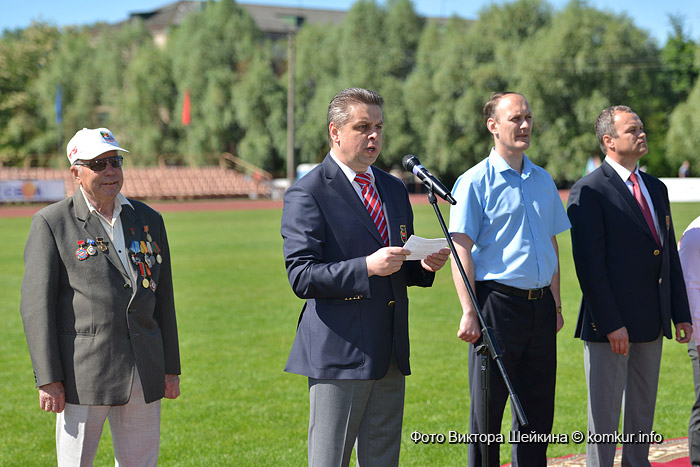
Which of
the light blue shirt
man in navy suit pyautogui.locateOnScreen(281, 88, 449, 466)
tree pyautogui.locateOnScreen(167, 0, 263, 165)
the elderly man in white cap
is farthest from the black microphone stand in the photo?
tree pyautogui.locateOnScreen(167, 0, 263, 165)

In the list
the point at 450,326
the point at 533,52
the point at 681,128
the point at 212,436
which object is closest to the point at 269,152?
the point at 533,52

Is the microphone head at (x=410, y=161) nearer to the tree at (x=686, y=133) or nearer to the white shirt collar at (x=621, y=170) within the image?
the white shirt collar at (x=621, y=170)

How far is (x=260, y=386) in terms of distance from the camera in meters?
7.94

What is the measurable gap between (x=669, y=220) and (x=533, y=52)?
44915mm

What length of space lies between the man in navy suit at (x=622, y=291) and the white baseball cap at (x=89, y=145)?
8.89ft

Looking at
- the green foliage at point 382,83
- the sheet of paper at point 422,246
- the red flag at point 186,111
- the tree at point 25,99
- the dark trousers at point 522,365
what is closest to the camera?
the sheet of paper at point 422,246

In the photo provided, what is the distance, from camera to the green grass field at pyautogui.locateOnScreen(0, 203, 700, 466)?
610cm

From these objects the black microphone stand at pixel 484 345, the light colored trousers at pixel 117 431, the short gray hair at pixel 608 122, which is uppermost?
the short gray hair at pixel 608 122

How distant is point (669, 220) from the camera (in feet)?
16.3

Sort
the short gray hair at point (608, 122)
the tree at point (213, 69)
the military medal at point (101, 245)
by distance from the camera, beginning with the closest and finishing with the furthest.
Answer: the military medal at point (101, 245)
the short gray hair at point (608, 122)
the tree at point (213, 69)

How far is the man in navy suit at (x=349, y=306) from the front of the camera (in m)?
3.75

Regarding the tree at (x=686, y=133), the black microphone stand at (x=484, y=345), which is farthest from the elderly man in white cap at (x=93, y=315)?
the tree at (x=686, y=133)

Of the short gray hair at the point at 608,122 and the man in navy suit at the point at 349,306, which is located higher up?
the short gray hair at the point at 608,122

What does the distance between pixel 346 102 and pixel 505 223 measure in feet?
4.24
